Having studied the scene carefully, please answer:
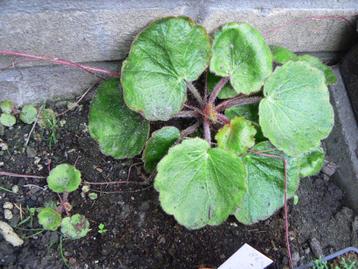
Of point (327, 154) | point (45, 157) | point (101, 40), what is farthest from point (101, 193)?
point (327, 154)

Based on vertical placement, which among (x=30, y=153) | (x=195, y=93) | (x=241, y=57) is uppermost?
(x=241, y=57)

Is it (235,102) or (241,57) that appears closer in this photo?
(241,57)

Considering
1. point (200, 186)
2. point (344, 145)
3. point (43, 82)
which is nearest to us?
point (200, 186)

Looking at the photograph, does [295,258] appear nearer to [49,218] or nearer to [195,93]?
[195,93]

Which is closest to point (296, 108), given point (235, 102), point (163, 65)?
point (235, 102)

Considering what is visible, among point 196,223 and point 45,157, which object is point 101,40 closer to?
point 45,157

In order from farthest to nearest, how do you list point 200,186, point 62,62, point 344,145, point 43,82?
point 344,145 < point 43,82 < point 62,62 < point 200,186
